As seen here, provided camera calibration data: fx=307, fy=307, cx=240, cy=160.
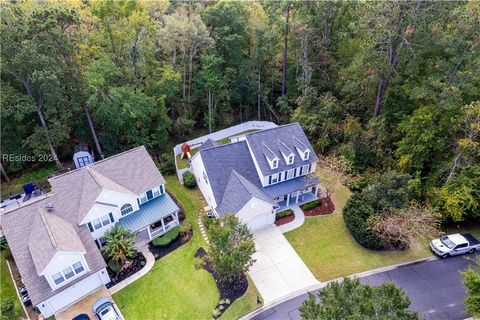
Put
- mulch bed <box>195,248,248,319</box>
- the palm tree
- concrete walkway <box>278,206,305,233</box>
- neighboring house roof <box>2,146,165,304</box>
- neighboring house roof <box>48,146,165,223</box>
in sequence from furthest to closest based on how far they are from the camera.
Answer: concrete walkway <box>278,206,305,233</box>
neighboring house roof <box>48,146,165,223</box>
the palm tree
mulch bed <box>195,248,248,319</box>
neighboring house roof <box>2,146,165,304</box>

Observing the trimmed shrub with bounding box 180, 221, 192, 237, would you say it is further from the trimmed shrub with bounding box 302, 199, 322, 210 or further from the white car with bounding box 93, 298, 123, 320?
the trimmed shrub with bounding box 302, 199, 322, 210

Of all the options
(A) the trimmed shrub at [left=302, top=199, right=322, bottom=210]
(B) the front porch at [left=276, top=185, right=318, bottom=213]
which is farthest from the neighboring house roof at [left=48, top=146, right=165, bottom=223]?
(A) the trimmed shrub at [left=302, top=199, right=322, bottom=210]

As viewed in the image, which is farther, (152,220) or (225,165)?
(225,165)

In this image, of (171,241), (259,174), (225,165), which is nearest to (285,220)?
(259,174)

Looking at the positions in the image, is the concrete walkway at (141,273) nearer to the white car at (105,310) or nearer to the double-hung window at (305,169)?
the white car at (105,310)

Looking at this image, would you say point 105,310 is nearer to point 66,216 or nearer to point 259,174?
point 66,216

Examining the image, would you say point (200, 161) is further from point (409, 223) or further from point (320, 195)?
point (409, 223)

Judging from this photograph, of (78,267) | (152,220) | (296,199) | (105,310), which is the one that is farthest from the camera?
(296,199)

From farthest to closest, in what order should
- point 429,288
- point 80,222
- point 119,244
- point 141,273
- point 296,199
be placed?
point 296,199, point 141,273, point 80,222, point 119,244, point 429,288
